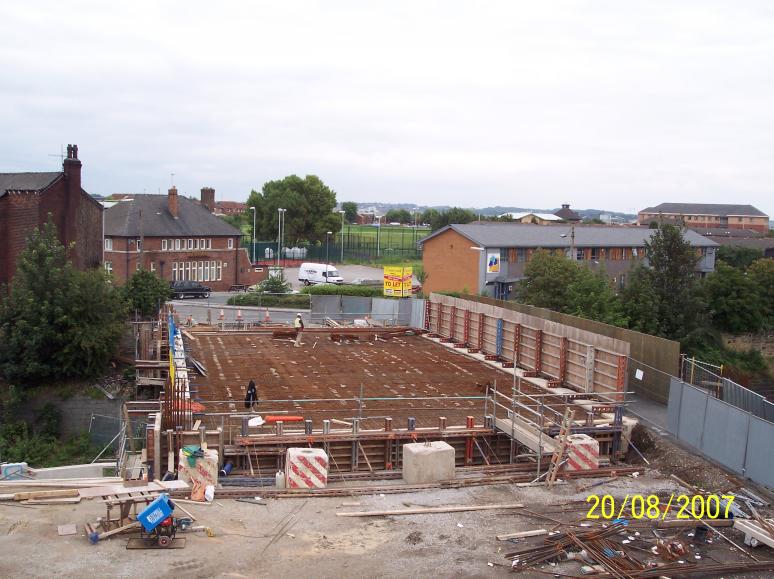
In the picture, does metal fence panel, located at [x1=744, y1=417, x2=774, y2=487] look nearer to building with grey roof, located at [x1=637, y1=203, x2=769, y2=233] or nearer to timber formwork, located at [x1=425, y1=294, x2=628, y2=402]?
timber formwork, located at [x1=425, y1=294, x2=628, y2=402]

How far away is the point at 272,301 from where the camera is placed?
175ft

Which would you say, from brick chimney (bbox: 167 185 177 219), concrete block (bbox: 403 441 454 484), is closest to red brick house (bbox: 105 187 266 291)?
brick chimney (bbox: 167 185 177 219)

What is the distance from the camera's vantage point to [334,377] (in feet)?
85.3

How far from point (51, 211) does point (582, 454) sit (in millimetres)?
29430

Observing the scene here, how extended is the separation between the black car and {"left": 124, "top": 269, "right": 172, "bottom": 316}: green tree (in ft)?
64.8

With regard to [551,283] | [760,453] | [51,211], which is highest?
[51,211]

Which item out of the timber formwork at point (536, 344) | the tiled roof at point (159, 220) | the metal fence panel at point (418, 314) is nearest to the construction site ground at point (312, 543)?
the timber formwork at point (536, 344)

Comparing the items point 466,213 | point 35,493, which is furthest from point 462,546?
point 466,213

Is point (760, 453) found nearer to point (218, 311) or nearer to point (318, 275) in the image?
point (218, 311)

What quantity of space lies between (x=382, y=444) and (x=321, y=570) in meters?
7.30

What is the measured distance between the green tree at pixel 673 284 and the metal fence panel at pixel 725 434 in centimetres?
2171

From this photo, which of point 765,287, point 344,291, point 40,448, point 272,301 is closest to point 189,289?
point 272,301

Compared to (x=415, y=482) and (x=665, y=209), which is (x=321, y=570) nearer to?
(x=415, y=482)

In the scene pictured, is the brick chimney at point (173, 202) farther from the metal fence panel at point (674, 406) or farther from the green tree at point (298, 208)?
the metal fence panel at point (674, 406)
